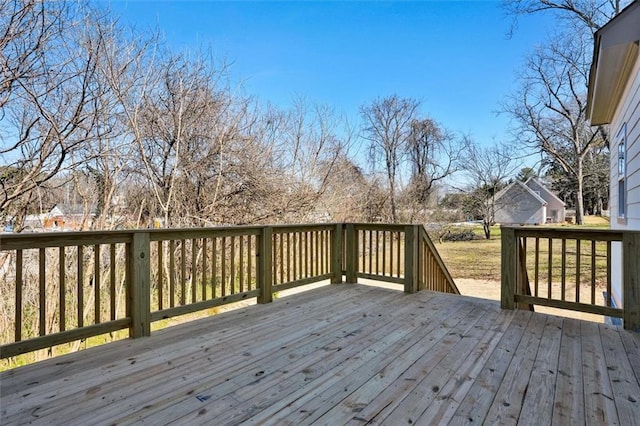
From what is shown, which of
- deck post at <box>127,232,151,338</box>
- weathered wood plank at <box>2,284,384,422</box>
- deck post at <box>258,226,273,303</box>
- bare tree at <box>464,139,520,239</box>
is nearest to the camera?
weathered wood plank at <box>2,284,384,422</box>

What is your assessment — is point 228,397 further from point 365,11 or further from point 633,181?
point 365,11

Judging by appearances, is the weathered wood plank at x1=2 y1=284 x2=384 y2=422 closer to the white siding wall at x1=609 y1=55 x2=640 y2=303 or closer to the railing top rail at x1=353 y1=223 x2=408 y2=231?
the railing top rail at x1=353 y1=223 x2=408 y2=231

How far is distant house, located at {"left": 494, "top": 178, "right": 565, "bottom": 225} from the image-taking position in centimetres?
1711

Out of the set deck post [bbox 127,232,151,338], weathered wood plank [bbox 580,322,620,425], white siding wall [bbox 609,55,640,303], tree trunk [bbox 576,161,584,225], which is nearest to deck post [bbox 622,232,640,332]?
weathered wood plank [bbox 580,322,620,425]

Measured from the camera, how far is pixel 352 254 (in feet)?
16.4

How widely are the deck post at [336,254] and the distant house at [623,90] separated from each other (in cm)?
337

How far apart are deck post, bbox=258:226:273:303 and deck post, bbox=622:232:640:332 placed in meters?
3.39

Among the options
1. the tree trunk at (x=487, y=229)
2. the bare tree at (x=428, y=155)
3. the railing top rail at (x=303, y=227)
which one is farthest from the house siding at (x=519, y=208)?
the railing top rail at (x=303, y=227)

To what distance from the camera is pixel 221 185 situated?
7.06m

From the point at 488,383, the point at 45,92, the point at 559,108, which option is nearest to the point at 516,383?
the point at 488,383

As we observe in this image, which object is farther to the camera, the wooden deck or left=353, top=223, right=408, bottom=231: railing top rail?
left=353, top=223, right=408, bottom=231: railing top rail

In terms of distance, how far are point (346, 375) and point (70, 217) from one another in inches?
191

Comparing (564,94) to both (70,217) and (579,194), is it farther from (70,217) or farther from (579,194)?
(70,217)

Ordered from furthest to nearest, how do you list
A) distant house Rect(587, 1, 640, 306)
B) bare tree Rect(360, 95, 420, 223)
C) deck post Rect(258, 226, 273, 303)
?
1. bare tree Rect(360, 95, 420, 223)
2. deck post Rect(258, 226, 273, 303)
3. distant house Rect(587, 1, 640, 306)
